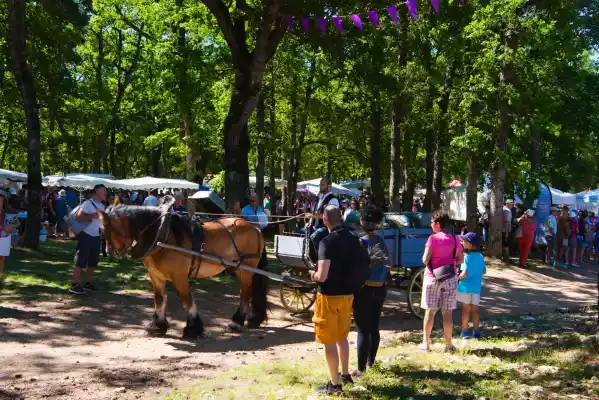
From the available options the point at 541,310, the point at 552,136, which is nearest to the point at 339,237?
the point at 541,310

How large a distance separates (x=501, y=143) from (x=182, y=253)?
523 inches

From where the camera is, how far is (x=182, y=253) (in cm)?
930

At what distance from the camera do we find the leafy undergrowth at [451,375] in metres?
6.15

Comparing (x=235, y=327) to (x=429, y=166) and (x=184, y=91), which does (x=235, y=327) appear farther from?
(x=184, y=91)

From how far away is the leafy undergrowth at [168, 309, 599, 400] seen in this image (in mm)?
6152

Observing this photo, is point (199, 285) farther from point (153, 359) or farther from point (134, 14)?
point (134, 14)

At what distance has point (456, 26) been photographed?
21.0 metres

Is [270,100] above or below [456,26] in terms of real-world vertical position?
below

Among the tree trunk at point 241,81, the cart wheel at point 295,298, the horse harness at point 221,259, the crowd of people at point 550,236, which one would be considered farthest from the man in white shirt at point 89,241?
the crowd of people at point 550,236

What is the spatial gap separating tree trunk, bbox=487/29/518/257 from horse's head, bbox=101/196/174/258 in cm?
1307

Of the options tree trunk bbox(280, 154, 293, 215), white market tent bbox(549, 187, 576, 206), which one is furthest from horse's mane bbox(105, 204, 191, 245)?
white market tent bbox(549, 187, 576, 206)

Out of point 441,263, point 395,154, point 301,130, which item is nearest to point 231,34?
point 441,263

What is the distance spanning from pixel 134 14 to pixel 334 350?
35.4 m

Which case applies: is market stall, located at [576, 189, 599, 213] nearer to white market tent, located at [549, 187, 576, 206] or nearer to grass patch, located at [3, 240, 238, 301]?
white market tent, located at [549, 187, 576, 206]
